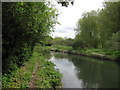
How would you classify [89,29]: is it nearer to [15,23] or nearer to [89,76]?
[89,76]

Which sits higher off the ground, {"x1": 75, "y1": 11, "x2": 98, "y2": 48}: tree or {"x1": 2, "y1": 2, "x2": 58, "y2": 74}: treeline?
{"x1": 75, "y1": 11, "x2": 98, "y2": 48}: tree

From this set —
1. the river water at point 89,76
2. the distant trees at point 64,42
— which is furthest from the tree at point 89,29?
the river water at point 89,76

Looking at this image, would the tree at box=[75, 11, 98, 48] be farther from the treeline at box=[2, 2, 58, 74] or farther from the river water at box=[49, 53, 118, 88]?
the treeline at box=[2, 2, 58, 74]

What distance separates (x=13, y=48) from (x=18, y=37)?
535mm

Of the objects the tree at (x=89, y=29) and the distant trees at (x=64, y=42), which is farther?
the distant trees at (x=64, y=42)

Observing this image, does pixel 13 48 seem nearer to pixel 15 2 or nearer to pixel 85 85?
pixel 15 2

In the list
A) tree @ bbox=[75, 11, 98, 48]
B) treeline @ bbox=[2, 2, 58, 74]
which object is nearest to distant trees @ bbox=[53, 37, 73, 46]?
tree @ bbox=[75, 11, 98, 48]

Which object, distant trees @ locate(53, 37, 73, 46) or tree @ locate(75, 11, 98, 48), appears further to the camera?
distant trees @ locate(53, 37, 73, 46)

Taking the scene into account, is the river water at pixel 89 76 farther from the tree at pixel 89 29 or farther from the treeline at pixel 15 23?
the tree at pixel 89 29

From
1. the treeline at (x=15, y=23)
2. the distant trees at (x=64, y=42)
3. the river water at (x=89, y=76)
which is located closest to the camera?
the treeline at (x=15, y=23)

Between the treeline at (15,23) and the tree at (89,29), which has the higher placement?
the tree at (89,29)

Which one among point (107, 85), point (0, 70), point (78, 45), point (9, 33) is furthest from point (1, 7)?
point (78, 45)

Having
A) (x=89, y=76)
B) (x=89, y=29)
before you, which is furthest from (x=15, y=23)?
(x=89, y=29)

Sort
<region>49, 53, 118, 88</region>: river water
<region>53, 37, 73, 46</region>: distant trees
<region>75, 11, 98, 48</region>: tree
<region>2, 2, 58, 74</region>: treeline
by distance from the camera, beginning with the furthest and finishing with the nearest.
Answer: <region>53, 37, 73, 46</region>: distant trees, <region>75, 11, 98, 48</region>: tree, <region>49, 53, 118, 88</region>: river water, <region>2, 2, 58, 74</region>: treeline
